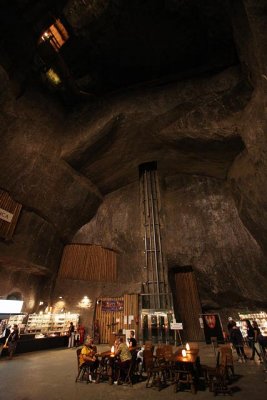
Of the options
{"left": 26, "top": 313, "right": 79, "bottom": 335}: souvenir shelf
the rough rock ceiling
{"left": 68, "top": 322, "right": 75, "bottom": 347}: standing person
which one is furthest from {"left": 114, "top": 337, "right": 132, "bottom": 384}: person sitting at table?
the rough rock ceiling

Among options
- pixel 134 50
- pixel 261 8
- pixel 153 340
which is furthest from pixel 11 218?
pixel 261 8

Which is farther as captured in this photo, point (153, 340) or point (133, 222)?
point (133, 222)

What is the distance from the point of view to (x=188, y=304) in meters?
15.7

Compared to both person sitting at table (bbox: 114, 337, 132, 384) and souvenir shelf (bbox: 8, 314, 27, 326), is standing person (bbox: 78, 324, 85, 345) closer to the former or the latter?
souvenir shelf (bbox: 8, 314, 27, 326)

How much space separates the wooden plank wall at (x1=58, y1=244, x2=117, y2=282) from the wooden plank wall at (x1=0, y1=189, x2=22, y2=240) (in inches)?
210

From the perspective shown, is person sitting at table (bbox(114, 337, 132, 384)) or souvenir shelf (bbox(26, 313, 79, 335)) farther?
souvenir shelf (bbox(26, 313, 79, 335))

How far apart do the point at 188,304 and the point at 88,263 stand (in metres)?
7.98

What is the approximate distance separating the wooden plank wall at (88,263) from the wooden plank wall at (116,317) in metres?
2.07

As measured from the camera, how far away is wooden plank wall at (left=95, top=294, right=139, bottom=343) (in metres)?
14.7

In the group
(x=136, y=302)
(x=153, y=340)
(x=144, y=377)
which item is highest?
(x=136, y=302)

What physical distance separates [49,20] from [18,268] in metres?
15.2

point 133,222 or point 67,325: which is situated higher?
point 133,222

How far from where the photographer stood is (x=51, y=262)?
16562mm

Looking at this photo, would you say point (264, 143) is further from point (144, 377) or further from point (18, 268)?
point (18, 268)
